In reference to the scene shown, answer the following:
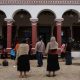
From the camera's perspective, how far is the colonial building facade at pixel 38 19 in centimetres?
2834

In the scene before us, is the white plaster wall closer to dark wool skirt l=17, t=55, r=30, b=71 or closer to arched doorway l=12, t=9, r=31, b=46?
arched doorway l=12, t=9, r=31, b=46

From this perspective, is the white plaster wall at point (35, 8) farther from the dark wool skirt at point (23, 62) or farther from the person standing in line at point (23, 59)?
the dark wool skirt at point (23, 62)

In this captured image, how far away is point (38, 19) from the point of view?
97.8ft

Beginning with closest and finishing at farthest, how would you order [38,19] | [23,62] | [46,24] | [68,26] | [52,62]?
1. [23,62]
2. [52,62]
3. [38,19]
4. [68,26]
5. [46,24]

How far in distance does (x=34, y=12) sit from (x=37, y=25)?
5.91 ft

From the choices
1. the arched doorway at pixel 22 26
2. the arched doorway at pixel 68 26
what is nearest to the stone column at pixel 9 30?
A: the arched doorway at pixel 22 26

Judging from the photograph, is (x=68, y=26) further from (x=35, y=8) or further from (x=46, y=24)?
(x=35, y=8)

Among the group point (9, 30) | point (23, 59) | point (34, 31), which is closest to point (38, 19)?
point (34, 31)

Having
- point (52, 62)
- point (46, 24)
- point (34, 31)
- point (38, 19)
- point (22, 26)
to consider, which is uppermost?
point (38, 19)

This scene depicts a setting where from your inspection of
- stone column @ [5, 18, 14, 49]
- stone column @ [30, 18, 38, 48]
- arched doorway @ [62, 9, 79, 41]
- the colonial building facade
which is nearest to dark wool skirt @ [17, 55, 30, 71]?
the colonial building facade

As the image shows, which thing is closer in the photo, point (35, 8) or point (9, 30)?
point (9, 30)

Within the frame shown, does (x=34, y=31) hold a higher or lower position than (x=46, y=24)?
lower

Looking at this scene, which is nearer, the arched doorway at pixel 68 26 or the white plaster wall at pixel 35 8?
the white plaster wall at pixel 35 8

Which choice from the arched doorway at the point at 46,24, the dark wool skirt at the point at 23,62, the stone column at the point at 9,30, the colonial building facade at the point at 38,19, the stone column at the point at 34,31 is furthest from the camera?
the arched doorway at the point at 46,24
